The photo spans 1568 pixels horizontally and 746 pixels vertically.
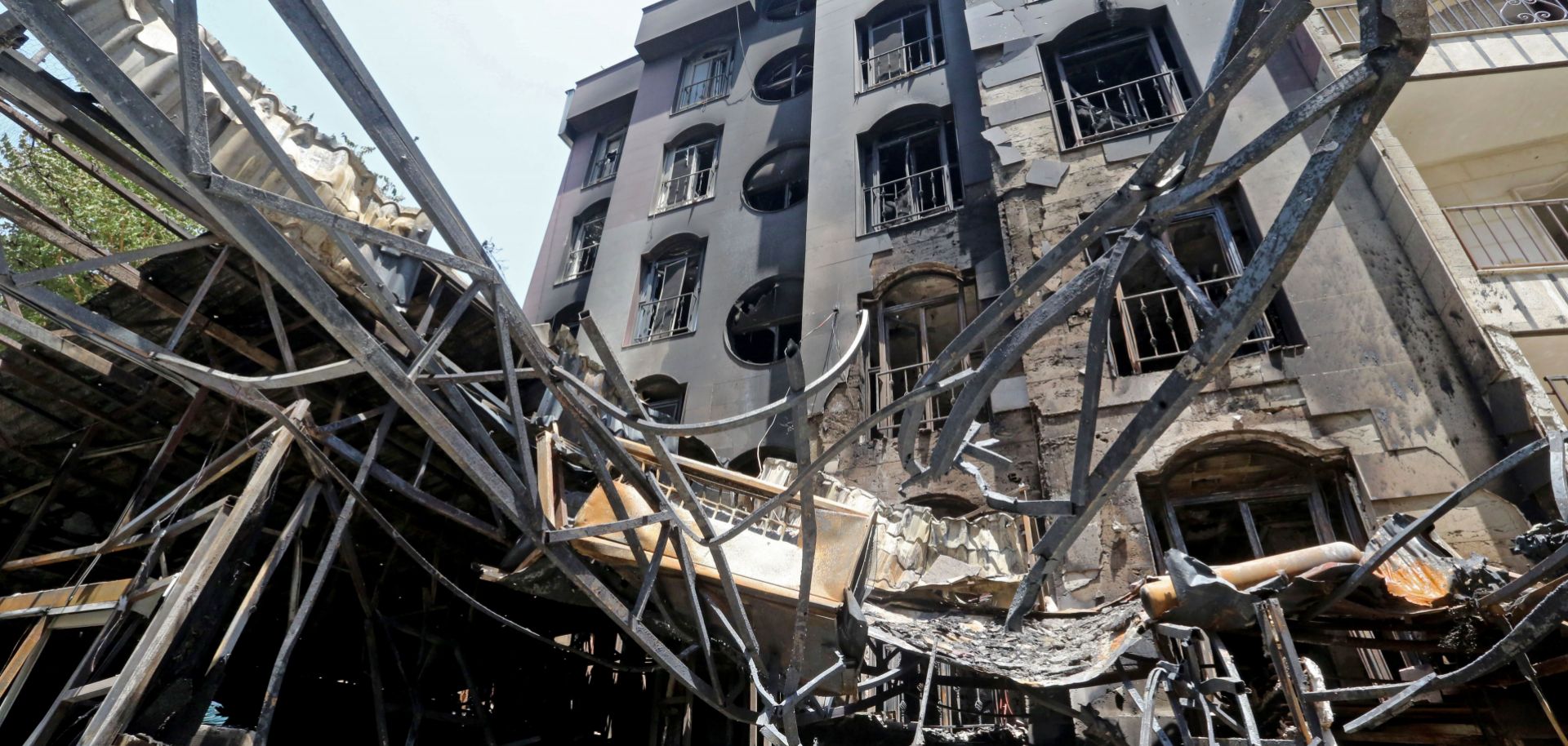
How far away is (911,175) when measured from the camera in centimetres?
1210

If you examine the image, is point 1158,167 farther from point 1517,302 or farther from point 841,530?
point 1517,302

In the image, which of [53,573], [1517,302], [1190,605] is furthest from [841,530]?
[53,573]

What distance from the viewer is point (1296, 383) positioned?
25.0ft

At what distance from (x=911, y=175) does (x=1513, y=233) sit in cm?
975

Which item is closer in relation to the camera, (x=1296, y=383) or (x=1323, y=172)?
(x=1323, y=172)

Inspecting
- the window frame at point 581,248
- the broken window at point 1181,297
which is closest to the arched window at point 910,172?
the broken window at point 1181,297

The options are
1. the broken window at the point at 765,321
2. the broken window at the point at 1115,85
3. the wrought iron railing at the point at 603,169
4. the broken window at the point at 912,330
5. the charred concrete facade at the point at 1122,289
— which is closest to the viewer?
the charred concrete facade at the point at 1122,289

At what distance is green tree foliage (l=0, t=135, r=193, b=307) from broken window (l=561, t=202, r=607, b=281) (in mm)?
7569

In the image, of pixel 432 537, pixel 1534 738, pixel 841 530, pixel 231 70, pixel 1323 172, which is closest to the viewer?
pixel 1323 172

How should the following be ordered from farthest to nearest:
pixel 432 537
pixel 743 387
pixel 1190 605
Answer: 1. pixel 743 387
2. pixel 432 537
3. pixel 1190 605

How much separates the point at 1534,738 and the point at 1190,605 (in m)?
3.05

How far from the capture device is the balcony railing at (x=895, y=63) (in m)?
13.7

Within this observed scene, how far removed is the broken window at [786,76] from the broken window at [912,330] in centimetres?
750

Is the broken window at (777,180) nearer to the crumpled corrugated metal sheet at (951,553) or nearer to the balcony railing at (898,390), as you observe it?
the balcony railing at (898,390)
